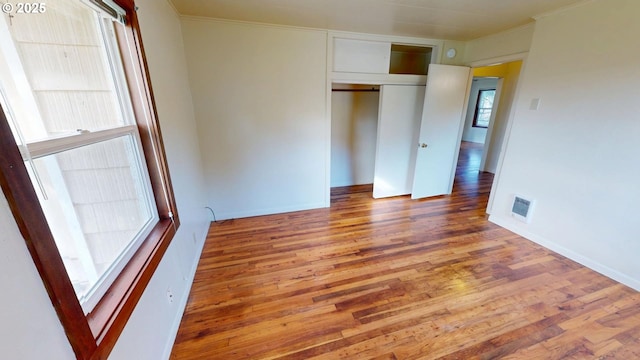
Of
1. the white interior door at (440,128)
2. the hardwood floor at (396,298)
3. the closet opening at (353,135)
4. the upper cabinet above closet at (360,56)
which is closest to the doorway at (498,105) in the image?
the white interior door at (440,128)

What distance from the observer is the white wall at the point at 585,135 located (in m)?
1.90

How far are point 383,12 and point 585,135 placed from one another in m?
2.18

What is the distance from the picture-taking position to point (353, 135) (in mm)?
4148

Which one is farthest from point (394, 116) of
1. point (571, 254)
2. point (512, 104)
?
point (571, 254)

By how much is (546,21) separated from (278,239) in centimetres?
353

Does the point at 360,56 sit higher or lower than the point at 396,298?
higher

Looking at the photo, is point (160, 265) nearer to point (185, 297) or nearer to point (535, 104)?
point (185, 297)

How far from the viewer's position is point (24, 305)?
1.97ft

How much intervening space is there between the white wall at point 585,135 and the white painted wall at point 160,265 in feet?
11.4

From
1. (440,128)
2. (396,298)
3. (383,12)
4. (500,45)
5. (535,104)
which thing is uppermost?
(383,12)

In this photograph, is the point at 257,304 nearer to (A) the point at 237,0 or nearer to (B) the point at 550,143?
(A) the point at 237,0

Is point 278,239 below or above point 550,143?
below

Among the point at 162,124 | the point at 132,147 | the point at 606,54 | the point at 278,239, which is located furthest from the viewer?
the point at 278,239

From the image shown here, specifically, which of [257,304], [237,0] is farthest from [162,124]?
[257,304]
